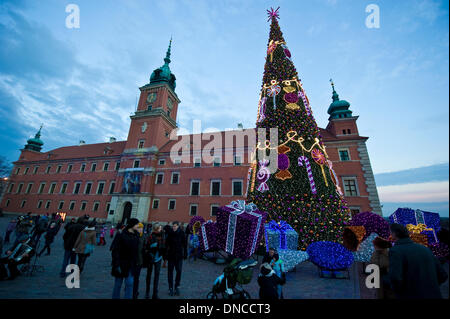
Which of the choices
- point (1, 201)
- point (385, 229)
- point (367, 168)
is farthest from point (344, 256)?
point (1, 201)

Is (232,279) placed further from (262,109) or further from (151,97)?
(151,97)

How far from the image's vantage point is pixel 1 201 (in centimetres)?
3262

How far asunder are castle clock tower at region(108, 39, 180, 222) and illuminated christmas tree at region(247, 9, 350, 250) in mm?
19395

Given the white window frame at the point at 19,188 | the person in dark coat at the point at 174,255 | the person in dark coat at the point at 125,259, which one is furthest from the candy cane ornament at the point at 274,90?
the white window frame at the point at 19,188

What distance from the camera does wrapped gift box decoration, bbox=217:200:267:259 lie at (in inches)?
234

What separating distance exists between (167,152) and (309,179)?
69.0 ft

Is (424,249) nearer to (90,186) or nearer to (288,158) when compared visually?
(288,158)

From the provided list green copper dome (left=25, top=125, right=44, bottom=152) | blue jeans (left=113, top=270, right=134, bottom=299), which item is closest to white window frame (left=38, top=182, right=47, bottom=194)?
green copper dome (left=25, top=125, right=44, bottom=152)

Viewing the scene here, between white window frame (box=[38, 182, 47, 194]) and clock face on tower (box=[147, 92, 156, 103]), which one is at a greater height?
clock face on tower (box=[147, 92, 156, 103])

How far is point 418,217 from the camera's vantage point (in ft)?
17.7

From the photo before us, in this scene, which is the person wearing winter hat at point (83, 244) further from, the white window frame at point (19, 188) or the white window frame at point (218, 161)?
the white window frame at point (19, 188)

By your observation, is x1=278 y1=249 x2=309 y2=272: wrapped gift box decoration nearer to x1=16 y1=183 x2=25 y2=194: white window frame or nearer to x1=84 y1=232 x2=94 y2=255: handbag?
x1=84 y1=232 x2=94 y2=255: handbag

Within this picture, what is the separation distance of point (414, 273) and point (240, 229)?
14.9 feet
